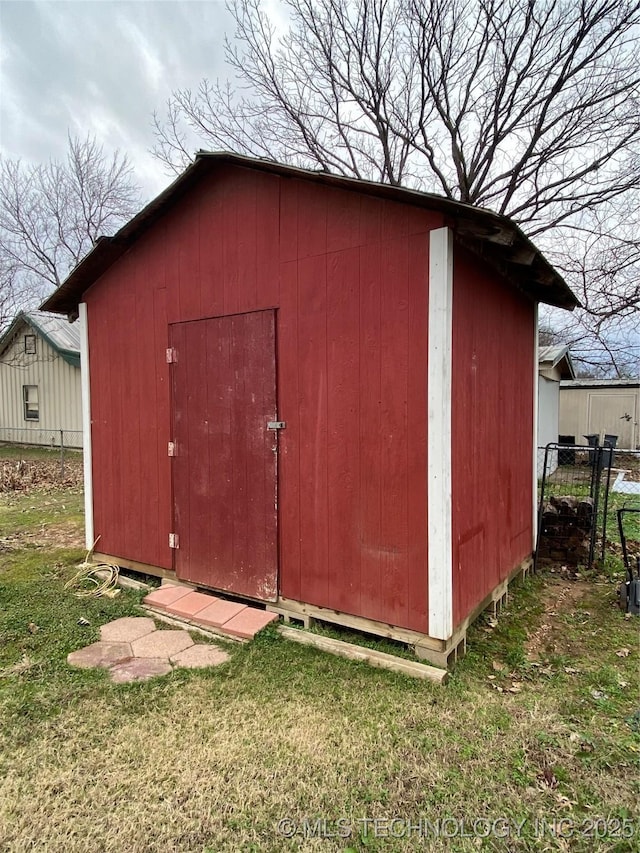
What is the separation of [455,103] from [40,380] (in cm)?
1451

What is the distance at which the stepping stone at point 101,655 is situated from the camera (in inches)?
113

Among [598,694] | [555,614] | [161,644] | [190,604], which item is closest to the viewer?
[598,694]

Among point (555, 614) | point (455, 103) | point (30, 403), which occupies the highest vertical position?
point (455, 103)

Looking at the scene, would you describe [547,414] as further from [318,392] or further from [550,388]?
[318,392]

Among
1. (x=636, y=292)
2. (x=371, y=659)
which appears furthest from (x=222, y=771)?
(x=636, y=292)

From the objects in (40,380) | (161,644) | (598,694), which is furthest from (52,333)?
(598,694)

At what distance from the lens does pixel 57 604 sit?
12.3 feet

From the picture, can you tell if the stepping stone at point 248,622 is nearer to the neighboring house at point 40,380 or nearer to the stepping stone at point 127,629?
the stepping stone at point 127,629

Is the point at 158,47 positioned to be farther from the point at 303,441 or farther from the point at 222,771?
the point at 222,771

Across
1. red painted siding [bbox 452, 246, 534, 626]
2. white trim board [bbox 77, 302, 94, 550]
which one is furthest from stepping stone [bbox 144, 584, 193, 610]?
red painted siding [bbox 452, 246, 534, 626]

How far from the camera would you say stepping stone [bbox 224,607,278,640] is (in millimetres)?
3172

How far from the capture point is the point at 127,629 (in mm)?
3342

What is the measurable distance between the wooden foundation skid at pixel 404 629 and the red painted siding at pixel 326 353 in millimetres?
73

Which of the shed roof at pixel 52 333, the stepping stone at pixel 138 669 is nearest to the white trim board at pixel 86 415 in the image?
the stepping stone at pixel 138 669
